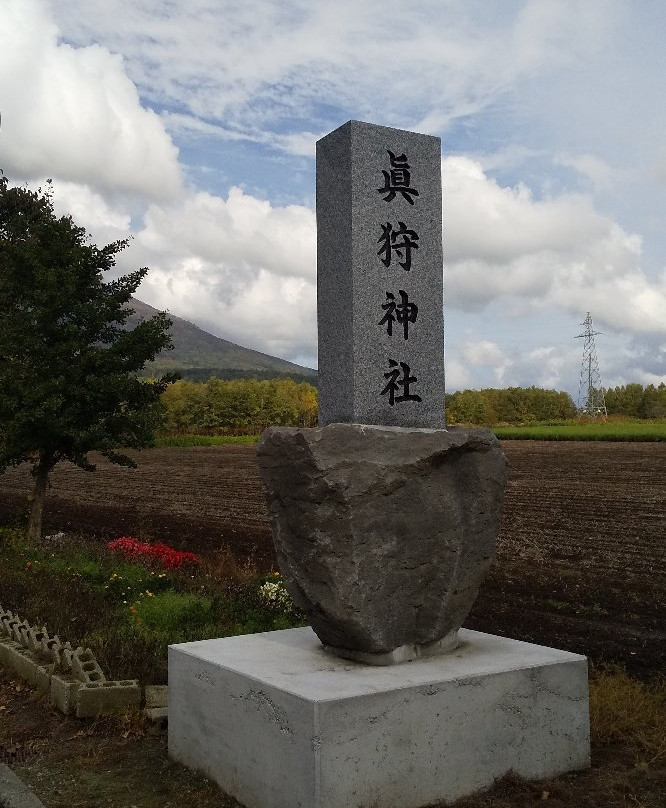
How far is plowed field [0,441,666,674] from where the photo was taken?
9773 millimetres

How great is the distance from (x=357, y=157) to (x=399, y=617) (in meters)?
3.28

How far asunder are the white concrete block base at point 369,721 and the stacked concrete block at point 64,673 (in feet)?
3.17

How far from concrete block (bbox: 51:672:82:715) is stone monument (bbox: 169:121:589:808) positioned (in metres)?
1.28

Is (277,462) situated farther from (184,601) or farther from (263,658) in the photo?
(184,601)

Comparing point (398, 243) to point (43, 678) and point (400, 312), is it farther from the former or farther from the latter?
point (43, 678)

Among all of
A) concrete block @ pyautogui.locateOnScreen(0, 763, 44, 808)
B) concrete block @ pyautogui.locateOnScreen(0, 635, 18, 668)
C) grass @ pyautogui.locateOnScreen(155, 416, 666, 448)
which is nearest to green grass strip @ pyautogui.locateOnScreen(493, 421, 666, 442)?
grass @ pyautogui.locateOnScreen(155, 416, 666, 448)

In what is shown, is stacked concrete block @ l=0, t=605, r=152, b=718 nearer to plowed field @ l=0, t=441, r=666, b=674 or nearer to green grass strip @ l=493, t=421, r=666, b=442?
plowed field @ l=0, t=441, r=666, b=674

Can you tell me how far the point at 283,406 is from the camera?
89938mm

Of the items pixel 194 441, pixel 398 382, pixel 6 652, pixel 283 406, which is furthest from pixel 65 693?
pixel 283 406

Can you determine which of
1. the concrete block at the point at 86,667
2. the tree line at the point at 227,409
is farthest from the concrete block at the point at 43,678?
the tree line at the point at 227,409

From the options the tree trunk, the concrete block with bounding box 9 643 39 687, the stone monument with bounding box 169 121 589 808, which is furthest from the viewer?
the tree trunk

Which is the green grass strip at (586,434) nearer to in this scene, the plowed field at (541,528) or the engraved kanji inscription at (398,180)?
the plowed field at (541,528)

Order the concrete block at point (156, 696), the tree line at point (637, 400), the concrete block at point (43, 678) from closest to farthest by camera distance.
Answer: the concrete block at point (156, 696)
the concrete block at point (43, 678)
the tree line at point (637, 400)

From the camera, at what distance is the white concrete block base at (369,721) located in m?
4.63
